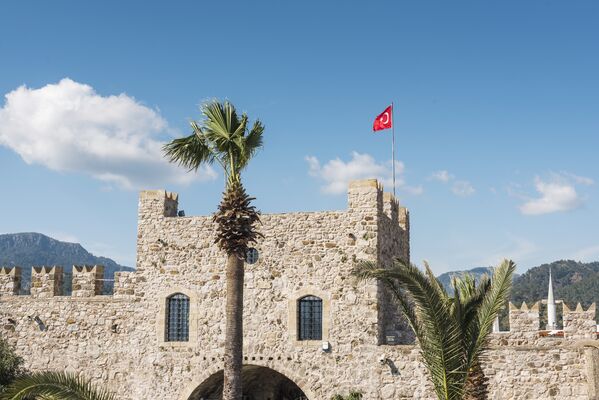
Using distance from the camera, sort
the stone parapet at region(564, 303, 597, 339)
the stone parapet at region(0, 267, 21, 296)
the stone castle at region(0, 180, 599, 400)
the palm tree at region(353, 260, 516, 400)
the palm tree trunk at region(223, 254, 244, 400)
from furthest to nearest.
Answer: the stone parapet at region(0, 267, 21, 296) < the stone parapet at region(564, 303, 597, 339) < the stone castle at region(0, 180, 599, 400) < the palm tree trunk at region(223, 254, 244, 400) < the palm tree at region(353, 260, 516, 400)

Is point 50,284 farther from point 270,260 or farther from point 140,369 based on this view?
point 270,260

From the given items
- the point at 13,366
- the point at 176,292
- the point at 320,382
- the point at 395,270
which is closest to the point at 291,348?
the point at 320,382

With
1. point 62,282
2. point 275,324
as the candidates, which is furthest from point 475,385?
point 62,282

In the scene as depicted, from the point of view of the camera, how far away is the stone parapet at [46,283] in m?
26.3

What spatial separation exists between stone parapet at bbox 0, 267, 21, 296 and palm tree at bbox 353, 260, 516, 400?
16.2 m

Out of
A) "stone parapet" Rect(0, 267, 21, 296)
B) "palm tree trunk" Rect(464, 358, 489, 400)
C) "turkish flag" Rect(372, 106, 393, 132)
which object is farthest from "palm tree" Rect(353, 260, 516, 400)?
"stone parapet" Rect(0, 267, 21, 296)

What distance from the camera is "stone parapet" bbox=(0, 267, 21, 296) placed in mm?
26906

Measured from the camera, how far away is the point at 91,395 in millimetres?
15297

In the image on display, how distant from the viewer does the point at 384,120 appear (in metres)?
24.7

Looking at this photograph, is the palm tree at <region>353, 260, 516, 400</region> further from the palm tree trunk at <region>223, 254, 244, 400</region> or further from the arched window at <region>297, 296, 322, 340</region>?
the arched window at <region>297, 296, 322, 340</region>

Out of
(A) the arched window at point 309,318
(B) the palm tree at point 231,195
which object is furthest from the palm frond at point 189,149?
(A) the arched window at point 309,318

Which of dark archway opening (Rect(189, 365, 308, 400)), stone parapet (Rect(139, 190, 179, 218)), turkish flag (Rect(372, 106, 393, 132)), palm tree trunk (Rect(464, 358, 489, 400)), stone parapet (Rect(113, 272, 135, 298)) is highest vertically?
turkish flag (Rect(372, 106, 393, 132))

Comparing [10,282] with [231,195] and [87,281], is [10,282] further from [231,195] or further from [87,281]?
[231,195]

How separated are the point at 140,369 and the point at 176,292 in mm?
2914
